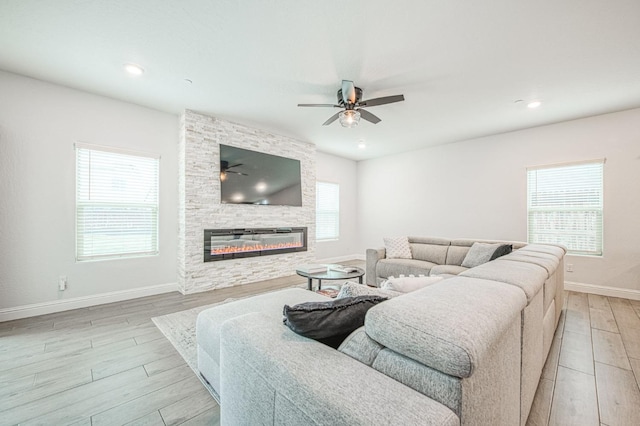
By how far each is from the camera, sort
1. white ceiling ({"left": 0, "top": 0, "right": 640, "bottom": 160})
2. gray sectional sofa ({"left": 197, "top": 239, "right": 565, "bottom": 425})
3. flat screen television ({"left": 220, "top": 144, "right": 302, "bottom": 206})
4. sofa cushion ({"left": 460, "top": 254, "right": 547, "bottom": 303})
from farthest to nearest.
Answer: flat screen television ({"left": 220, "top": 144, "right": 302, "bottom": 206}), white ceiling ({"left": 0, "top": 0, "right": 640, "bottom": 160}), sofa cushion ({"left": 460, "top": 254, "right": 547, "bottom": 303}), gray sectional sofa ({"left": 197, "top": 239, "right": 565, "bottom": 425})

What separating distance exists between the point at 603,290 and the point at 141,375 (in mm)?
5840

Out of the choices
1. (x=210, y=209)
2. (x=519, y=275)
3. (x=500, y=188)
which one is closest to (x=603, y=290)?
(x=500, y=188)

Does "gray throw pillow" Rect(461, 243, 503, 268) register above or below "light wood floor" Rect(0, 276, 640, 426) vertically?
above

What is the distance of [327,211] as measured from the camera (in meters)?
6.70

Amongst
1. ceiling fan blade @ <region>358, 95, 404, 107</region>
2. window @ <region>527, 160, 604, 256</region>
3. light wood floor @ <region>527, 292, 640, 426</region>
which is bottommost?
light wood floor @ <region>527, 292, 640, 426</region>

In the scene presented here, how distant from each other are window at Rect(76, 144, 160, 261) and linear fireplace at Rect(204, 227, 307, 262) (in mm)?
804

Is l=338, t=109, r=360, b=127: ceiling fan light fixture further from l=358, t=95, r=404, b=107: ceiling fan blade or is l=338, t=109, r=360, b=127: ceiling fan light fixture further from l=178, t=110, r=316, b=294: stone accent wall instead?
l=178, t=110, r=316, b=294: stone accent wall

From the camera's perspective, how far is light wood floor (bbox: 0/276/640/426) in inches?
63.4

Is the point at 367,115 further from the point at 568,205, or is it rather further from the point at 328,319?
the point at 568,205

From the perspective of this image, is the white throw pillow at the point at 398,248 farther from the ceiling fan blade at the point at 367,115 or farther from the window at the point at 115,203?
the window at the point at 115,203

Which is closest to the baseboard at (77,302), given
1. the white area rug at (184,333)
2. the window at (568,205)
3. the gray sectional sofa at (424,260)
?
the white area rug at (184,333)

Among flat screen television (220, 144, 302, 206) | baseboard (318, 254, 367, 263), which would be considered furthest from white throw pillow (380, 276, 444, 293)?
baseboard (318, 254, 367, 263)

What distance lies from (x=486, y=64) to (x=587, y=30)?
727 millimetres

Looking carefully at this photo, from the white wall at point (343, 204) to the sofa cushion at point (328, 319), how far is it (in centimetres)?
526
